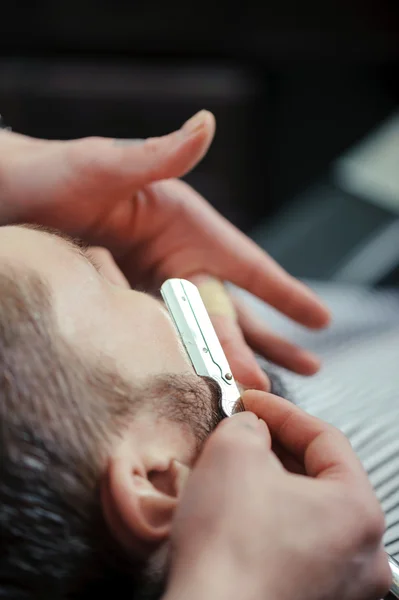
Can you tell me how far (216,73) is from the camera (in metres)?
1.24

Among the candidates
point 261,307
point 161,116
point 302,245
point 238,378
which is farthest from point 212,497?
point 161,116

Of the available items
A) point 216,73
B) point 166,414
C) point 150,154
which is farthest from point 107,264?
point 216,73

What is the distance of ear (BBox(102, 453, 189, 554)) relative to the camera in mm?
329

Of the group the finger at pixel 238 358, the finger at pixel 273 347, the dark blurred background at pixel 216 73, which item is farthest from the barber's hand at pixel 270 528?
the dark blurred background at pixel 216 73

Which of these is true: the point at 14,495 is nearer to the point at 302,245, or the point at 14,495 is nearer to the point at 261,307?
the point at 261,307

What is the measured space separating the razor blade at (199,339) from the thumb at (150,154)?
12 cm

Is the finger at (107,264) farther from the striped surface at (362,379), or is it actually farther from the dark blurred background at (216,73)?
the dark blurred background at (216,73)

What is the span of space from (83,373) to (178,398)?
56 millimetres

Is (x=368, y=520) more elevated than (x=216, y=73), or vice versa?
(x=368, y=520)

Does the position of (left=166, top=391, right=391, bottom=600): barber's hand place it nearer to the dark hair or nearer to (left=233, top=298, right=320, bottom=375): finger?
the dark hair

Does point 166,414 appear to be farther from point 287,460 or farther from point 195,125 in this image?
point 195,125

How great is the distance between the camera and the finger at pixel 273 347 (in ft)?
1.97

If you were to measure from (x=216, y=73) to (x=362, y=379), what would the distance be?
0.79 metres

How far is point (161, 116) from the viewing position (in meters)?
1.22
